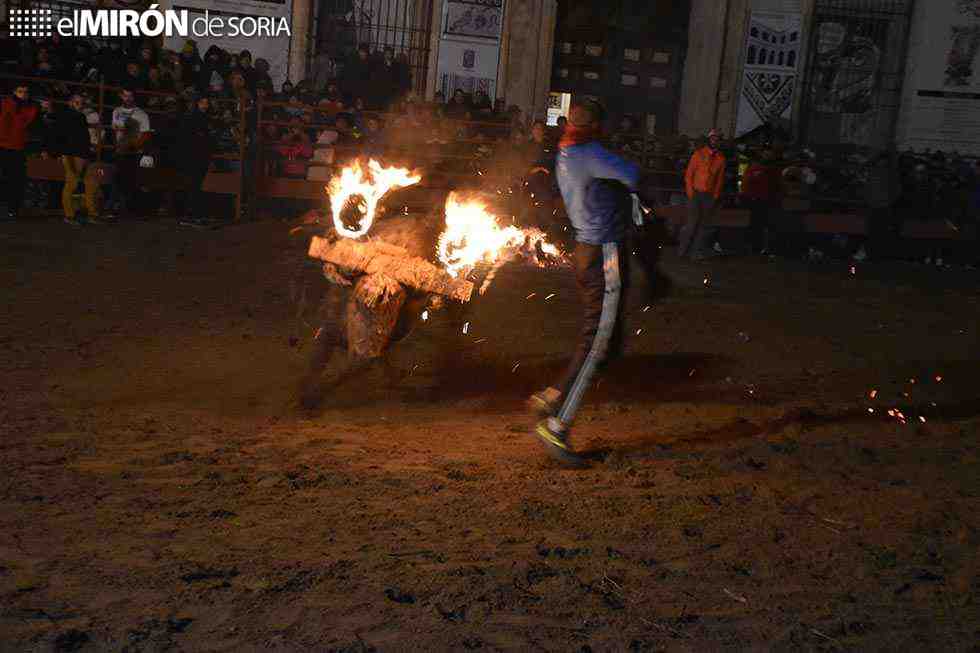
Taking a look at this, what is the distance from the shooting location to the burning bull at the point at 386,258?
684cm

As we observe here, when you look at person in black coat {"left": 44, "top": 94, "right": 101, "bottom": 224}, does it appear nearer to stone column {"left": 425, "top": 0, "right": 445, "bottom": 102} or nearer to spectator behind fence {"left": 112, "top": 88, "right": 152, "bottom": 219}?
spectator behind fence {"left": 112, "top": 88, "right": 152, "bottom": 219}

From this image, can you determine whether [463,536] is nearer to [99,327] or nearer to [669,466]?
[669,466]

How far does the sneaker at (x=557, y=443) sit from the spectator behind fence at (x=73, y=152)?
9718mm

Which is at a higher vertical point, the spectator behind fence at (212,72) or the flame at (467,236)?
the spectator behind fence at (212,72)

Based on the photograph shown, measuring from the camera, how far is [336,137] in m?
15.3

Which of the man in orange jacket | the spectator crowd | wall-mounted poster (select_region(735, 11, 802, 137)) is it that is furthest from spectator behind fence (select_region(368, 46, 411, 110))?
wall-mounted poster (select_region(735, 11, 802, 137))

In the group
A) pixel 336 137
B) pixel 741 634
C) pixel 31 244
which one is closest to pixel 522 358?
pixel 741 634

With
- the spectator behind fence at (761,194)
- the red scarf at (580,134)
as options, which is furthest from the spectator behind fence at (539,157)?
the red scarf at (580,134)

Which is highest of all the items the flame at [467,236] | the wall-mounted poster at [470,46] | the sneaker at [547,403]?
the wall-mounted poster at [470,46]

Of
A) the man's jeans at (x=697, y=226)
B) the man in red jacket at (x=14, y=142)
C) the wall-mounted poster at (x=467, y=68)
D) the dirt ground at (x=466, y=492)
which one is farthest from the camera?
the wall-mounted poster at (x=467, y=68)

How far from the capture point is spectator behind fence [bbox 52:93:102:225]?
43.2ft

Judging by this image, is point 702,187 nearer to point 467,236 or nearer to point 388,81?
point 388,81

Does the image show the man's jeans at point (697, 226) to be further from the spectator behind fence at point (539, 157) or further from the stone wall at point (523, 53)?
the stone wall at point (523, 53)

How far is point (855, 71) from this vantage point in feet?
67.9
